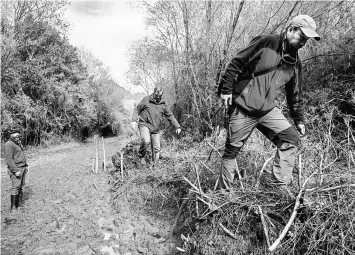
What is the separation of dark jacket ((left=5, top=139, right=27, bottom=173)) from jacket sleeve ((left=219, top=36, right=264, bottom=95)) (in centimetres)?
441

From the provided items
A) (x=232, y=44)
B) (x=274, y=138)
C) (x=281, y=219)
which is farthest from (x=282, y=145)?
(x=232, y=44)

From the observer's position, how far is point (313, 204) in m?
2.38

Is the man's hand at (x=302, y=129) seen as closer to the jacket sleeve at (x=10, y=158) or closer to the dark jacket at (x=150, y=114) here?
the dark jacket at (x=150, y=114)

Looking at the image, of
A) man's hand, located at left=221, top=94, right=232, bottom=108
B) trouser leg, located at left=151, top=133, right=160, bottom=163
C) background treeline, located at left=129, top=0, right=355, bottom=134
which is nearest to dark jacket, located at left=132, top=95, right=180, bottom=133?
trouser leg, located at left=151, top=133, right=160, bottom=163

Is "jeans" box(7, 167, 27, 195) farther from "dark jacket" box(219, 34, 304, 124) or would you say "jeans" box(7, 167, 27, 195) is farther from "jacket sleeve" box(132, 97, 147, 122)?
"dark jacket" box(219, 34, 304, 124)

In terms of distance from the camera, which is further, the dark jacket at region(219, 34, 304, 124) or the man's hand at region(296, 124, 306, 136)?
the man's hand at region(296, 124, 306, 136)

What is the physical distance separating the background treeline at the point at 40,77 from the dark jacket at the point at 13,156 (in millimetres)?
9702

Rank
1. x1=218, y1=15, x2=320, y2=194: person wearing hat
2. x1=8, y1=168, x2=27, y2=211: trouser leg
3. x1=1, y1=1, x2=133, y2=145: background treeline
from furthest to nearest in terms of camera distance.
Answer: x1=1, y1=1, x2=133, y2=145: background treeline → x1=8, y1=168, x2=27, y2=211: trouser leg → x1=218, y1=15, x2=320, y2=194: person wearing hat

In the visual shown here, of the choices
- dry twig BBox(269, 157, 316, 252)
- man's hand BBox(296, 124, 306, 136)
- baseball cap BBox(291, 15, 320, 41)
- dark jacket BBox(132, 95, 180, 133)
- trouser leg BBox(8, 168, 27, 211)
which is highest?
baseball cap BBox(291, 15, 320, 41)

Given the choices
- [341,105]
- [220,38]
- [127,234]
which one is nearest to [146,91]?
[220,38]

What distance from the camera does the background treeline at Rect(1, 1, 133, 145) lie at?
1419 cm

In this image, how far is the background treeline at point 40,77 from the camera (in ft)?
46.5

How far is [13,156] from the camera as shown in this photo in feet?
16.9

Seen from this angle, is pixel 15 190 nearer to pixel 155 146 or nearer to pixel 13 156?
pixel 13 156
